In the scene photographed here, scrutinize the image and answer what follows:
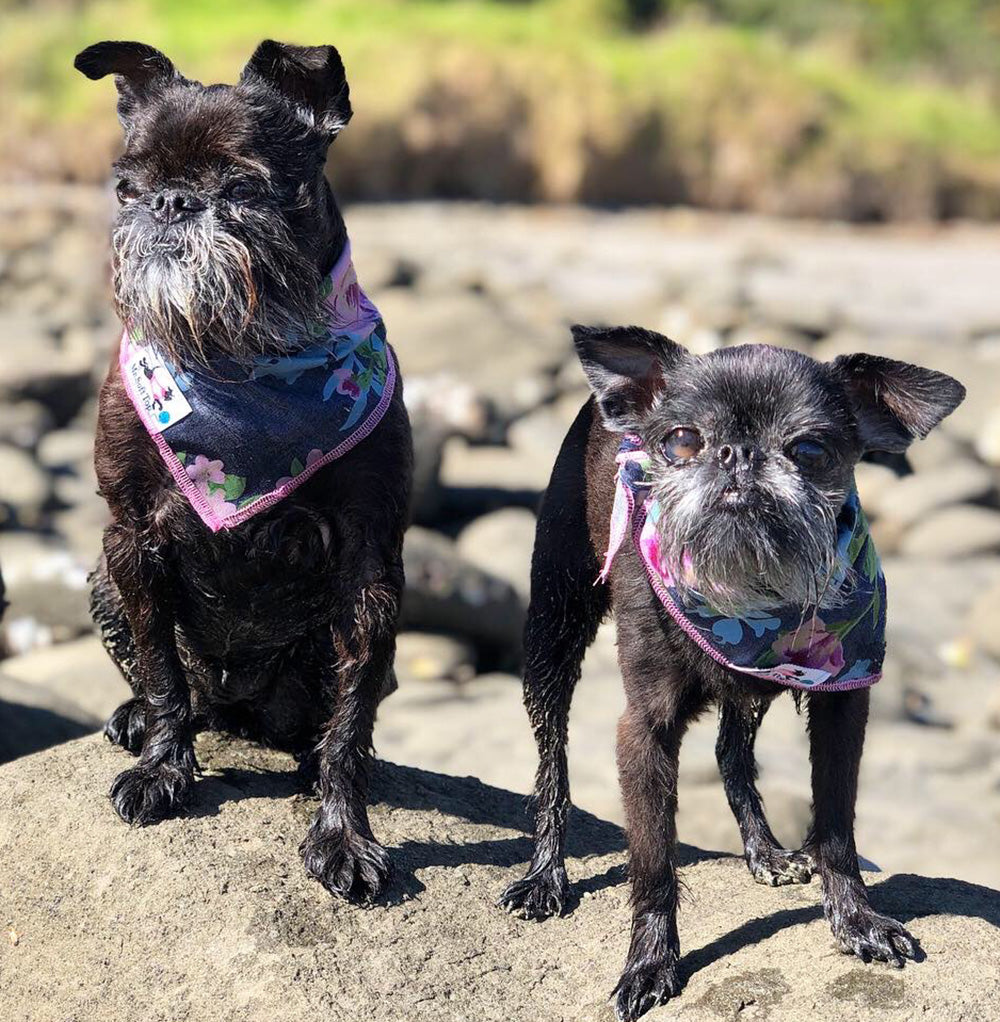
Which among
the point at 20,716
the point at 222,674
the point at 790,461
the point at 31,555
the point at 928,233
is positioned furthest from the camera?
the point at 928,233

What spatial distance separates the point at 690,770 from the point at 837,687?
13.0 ft

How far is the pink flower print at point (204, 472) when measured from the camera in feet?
18.5

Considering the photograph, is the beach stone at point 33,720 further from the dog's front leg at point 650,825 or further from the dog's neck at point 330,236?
the dog's front leg at point 650,825

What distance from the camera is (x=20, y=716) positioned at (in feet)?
26.9

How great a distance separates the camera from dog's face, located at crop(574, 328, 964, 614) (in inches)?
187

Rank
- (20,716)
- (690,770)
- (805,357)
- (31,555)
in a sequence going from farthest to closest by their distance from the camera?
(31,555) → (690,770) → (20,716) → (805,357)

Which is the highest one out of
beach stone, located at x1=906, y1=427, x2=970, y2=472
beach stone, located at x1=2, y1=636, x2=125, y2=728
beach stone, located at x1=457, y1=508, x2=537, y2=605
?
beach stone, located at x1=2, y1=636, x2=125, y2=728

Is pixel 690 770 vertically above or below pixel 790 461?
below

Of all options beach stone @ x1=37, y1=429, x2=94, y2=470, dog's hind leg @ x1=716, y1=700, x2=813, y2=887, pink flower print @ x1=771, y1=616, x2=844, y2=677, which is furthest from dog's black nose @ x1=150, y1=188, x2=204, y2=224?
beach stone @ x1=37, y1=429, x2=94, y2=470

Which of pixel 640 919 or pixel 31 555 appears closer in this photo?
pixel 640 919

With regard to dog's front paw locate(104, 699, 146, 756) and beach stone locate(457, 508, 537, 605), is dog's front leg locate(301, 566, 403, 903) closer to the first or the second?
dog's front paw locate(104, 699, 146, 756)

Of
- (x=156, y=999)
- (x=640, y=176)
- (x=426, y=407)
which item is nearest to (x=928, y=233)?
(x=640, y=176)

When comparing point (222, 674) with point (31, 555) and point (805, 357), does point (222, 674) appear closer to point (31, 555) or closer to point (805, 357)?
point (805, 357)

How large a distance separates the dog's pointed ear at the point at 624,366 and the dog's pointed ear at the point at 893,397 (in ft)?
1.79
